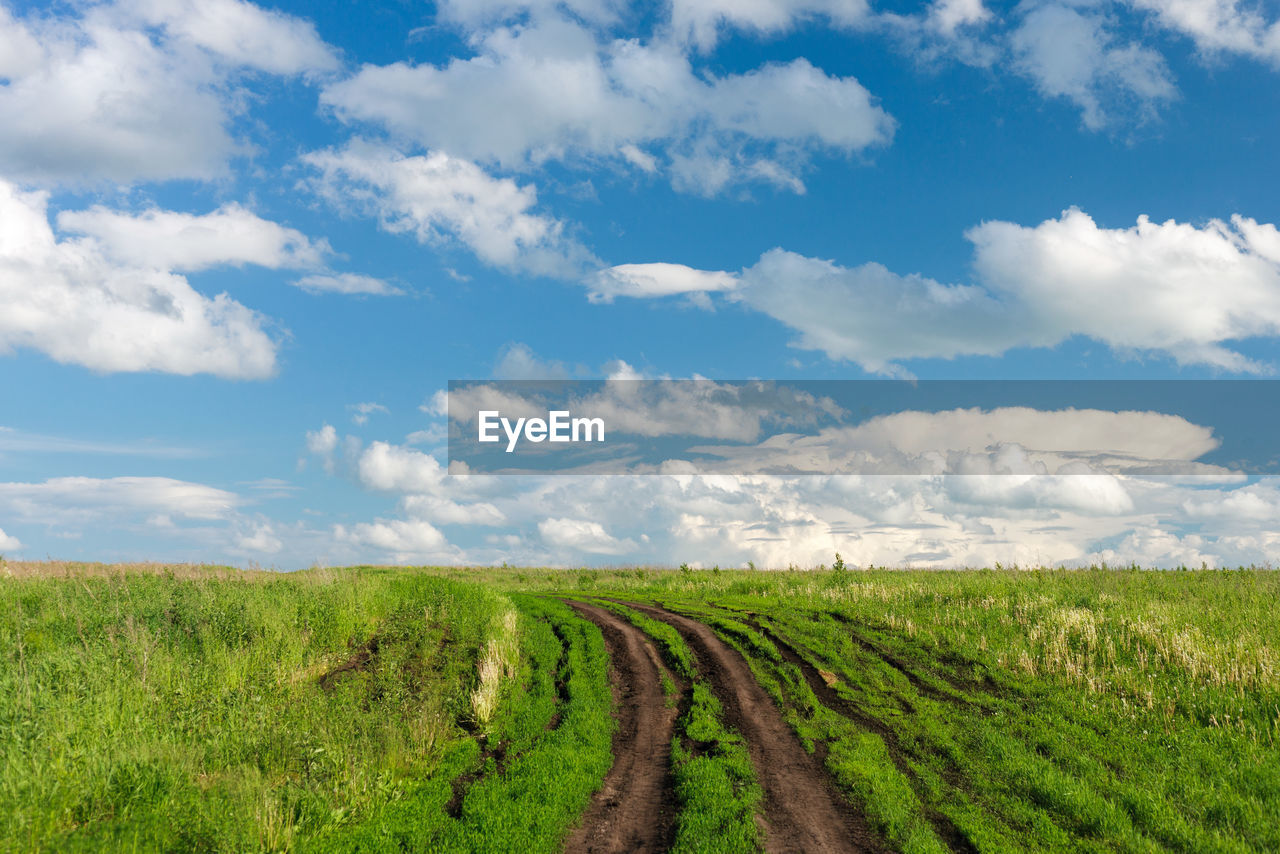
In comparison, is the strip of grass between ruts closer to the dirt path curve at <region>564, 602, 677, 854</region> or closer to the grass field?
the grass field

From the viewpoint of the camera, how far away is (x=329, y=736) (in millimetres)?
12477

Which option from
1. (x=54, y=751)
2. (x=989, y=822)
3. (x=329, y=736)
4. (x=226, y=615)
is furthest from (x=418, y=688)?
(x=989, y=822)

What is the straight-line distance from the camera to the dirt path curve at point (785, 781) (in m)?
10.5

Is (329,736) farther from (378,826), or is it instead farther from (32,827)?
(32,827)

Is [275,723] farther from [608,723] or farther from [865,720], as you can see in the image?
[865,720]

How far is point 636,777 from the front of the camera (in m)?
12.8

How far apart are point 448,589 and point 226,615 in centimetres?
922

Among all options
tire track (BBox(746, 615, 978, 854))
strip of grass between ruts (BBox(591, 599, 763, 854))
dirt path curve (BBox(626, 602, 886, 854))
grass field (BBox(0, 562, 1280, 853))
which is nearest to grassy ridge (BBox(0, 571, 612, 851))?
grass field (BBox(0, 562, 1280, 853))

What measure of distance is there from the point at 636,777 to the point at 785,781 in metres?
2.68

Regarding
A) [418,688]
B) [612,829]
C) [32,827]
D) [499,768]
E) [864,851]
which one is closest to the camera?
[32,827]

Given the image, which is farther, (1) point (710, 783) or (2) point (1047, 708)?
(2) point (1047, 708)

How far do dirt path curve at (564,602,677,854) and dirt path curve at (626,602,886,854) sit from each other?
1.55 meters

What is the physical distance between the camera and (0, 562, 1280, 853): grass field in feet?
33.7

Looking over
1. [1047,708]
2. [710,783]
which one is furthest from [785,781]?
[1047,708]
